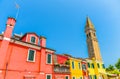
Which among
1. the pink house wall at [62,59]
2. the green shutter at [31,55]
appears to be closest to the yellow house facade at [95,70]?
the pink house wall at [62,59]

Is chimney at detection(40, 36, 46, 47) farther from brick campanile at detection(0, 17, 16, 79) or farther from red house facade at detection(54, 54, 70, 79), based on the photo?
brick campanile at detection(0, 17, 16, 79)

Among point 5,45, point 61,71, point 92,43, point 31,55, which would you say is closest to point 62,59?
point 61,71

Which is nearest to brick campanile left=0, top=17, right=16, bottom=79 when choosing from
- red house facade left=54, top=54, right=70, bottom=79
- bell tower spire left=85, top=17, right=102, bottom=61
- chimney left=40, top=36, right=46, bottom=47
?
chimney left=40, top=36, right=46, bottom=47

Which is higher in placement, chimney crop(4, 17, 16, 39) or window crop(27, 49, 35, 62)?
chimney crop(4, 17, 16, 39)

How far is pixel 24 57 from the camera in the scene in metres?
16.7

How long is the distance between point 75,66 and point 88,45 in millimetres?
42228

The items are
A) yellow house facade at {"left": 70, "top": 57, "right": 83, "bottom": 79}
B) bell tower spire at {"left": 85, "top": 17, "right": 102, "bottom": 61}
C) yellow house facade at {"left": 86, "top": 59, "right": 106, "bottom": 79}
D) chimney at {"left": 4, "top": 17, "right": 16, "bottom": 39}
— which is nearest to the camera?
chimney at {"left": 4, "top": 17, "right": 16, "bottom": 39}

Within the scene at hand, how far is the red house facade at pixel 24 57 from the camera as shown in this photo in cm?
1465

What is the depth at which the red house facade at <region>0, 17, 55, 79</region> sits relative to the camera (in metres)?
14.6

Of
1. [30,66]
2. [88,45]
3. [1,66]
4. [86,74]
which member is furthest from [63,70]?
[88,45]

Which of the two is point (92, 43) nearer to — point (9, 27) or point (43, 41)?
point (43, 41)

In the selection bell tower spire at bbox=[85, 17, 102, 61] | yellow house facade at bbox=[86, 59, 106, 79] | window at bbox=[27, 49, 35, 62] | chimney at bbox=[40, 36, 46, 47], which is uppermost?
bell tower spire at bbox=[85, 17, 102, 61]

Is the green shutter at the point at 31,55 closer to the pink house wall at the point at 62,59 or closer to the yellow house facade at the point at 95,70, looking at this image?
the pink house wall at the point at 62,59

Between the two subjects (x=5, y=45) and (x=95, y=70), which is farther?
(x=95, y=70)
